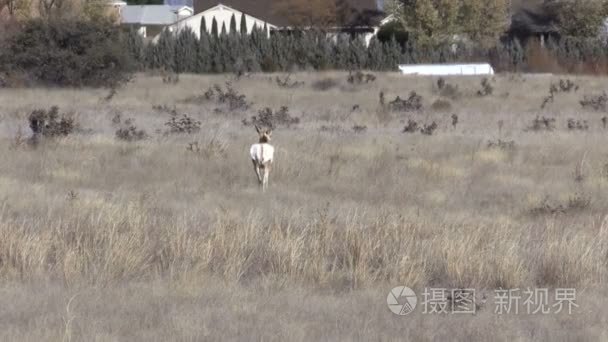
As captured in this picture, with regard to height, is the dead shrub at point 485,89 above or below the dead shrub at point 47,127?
below

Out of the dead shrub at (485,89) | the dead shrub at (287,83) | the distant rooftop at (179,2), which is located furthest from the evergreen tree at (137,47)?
the distant rooftop at (179,2)

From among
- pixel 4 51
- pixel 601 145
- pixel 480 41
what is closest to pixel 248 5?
pixel 480 41

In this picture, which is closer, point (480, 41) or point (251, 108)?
point (251, 108)

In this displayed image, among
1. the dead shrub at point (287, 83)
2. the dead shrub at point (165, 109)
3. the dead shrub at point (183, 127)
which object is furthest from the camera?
the dead shrub at point (287, 83)

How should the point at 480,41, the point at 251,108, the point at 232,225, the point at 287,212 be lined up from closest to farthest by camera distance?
the point at 232,225 → the point at 287,212 → the point at 251,108 → the point at 480,41

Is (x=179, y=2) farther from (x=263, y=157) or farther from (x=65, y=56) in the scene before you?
(x=263, y=157)

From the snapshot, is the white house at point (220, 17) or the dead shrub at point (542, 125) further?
the white house at point (220, 17)

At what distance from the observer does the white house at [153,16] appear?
226 ft

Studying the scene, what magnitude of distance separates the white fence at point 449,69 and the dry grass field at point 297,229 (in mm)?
14062

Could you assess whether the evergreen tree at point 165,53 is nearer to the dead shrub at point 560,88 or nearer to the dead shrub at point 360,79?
the dead shrub at point 360,79

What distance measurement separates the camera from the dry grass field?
6.39 metres

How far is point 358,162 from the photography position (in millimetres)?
16578

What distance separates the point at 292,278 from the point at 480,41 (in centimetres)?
4351

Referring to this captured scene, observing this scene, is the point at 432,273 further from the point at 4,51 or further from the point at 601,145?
the point at 4,51
